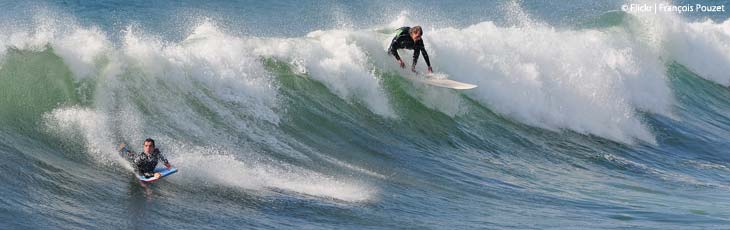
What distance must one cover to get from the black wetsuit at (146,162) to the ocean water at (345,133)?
167 mm

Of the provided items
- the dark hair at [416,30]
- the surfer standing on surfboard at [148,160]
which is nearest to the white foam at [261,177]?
the surfer standing on surfboard at [148,160]

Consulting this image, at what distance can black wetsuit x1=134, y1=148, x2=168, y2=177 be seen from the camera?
1063cm

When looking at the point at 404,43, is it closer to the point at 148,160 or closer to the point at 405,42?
the point at 405,42

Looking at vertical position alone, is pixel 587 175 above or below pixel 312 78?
below

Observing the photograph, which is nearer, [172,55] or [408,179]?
[408,179]

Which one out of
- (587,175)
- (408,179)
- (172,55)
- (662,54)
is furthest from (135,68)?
(662,54)

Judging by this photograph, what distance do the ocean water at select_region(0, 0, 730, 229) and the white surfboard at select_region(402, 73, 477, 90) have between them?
302 mm

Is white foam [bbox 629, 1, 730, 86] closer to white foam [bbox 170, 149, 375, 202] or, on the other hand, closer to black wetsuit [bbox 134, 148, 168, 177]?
white foam [bbox 170, 149, 375, 202]

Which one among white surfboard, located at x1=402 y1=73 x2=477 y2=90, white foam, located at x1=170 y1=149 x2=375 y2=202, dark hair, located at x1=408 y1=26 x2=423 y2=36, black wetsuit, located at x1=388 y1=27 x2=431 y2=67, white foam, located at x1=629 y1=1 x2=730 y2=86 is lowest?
white foam, located at x1=170 y1=149 x2=375 y2=202

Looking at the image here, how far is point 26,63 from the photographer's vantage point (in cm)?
1340

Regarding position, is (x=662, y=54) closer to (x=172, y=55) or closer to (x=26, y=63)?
(x=172, y=55)

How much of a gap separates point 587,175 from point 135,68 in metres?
7.35

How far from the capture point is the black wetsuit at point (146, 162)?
10633 millimetres

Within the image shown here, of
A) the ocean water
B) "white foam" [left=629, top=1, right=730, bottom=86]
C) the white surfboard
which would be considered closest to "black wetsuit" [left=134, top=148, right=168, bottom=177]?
the ocean water
